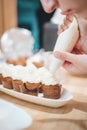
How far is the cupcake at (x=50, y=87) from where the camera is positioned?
993 mm

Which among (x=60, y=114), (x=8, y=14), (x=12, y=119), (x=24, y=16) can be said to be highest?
(x=12, y=119)

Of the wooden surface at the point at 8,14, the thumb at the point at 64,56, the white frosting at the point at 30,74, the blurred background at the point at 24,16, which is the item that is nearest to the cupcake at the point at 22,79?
the white frosting at the point at 30,74

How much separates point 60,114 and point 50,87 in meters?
0.12

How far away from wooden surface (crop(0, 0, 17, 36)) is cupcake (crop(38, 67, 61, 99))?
117 inches

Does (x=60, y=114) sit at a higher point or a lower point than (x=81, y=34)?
lower

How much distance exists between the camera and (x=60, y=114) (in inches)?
36.5

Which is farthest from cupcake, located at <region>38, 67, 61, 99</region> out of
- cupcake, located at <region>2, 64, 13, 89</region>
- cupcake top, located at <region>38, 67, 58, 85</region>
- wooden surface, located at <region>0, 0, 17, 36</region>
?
wooden surface, located at <region>0, 0, 17, 36</region>

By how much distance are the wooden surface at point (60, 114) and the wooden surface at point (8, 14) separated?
9.43ft

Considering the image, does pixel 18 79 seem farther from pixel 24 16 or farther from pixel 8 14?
pixel 24 16

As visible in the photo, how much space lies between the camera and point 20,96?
1.01m

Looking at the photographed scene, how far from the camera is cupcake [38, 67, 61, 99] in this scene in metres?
0.99

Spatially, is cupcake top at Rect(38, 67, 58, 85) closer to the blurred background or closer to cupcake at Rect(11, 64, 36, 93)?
cupcake at Rect(11, 64, 36, 93)

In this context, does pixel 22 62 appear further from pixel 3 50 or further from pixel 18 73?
pixel 18 73

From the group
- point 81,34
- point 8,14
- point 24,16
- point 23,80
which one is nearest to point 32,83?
point 23,80
